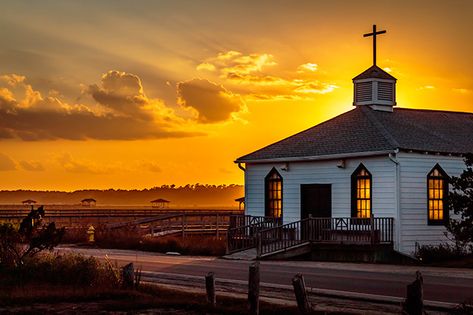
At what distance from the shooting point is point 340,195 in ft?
111

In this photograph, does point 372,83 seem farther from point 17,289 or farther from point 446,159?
point 17,289

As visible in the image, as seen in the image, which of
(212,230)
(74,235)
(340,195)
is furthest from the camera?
(212,230)

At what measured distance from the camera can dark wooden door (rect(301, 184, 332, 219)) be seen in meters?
34.5

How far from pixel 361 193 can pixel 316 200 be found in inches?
105

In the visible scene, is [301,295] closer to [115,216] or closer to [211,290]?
[211,290]

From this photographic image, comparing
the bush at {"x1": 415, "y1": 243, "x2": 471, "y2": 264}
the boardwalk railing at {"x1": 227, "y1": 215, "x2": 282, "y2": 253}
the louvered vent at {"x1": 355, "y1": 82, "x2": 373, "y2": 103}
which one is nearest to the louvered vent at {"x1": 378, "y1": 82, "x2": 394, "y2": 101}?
the louvered vent at {"x1": 355, "y1": 82, "x2": 373, "y2": 103}

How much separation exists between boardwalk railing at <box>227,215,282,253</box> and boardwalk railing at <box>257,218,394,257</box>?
2.84 feet

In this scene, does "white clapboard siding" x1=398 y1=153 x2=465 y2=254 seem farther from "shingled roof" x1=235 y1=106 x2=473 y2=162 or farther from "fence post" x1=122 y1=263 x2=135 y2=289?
"fence post" x1=122 y1=263 x2=135 y2=289

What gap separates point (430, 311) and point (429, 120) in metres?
23.6

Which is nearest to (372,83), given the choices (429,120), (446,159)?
(429,120)

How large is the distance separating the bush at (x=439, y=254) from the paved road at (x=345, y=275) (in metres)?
4.03

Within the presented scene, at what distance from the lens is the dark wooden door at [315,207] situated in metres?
32.8

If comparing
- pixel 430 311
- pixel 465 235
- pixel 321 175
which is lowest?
pixel 430 311

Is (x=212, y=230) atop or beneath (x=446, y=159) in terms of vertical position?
beneath
